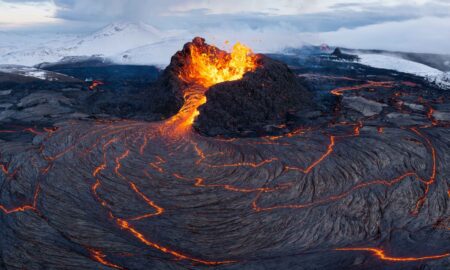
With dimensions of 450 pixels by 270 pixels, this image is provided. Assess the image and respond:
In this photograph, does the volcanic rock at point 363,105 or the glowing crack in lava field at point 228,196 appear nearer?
the glowing crack in lava field at point 228,196

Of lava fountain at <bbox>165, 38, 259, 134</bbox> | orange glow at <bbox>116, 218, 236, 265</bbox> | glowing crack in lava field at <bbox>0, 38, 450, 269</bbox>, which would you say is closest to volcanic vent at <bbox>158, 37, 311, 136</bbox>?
lava fountain at <bbox>165, 38, 259, 134</bbox>

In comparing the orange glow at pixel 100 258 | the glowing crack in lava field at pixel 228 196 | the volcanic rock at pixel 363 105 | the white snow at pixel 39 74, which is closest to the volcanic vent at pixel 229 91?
the glowing crack in lava field at pixel 228 196

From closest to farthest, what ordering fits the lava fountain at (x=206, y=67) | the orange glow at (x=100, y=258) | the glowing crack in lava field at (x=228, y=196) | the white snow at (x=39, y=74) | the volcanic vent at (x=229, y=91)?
the orange glow at (x=100, y=258) < the glowing crack in lava field at (x=228, y=196) < the volcanic vent at (x=229, y=91) < the lava fountain at (x=206, y=67) < the white snow at (x=39, y=74)

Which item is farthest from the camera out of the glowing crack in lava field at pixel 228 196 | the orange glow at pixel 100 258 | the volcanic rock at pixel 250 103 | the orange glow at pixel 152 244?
the volcanic rock at pixel 250 103

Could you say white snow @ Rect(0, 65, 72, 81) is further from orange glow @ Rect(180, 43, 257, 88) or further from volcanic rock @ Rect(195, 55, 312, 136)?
volcanic rock @ Rect(195, 55, 312, 136)

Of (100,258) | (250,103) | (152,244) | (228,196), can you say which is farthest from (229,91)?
(100,258)

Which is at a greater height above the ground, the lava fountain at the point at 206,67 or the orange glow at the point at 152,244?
the lava fountain at the point at 206,67

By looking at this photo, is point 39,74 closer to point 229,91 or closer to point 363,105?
point 229,91

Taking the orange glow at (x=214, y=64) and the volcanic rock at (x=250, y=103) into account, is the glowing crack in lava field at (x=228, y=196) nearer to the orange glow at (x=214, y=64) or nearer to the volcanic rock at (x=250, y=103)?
the volcanic rock at (x=250, y=103)

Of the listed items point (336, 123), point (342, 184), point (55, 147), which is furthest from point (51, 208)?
point (336, 123)
